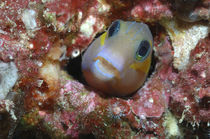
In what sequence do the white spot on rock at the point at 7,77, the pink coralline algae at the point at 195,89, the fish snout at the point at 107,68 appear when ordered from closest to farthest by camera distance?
the white spot on rock at the point at 7,77, the fish snout at the point at 107,68, the pink coralline algae at the point at 195,89

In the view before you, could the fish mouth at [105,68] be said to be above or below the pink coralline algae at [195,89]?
above

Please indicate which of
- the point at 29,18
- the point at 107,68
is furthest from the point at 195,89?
the point at 29,18

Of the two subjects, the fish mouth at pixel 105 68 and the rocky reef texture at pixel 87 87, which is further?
the fish mouth at pixel 105 68

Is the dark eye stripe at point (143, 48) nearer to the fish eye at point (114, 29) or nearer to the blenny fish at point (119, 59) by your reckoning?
the blenny fish at point (119, 59)

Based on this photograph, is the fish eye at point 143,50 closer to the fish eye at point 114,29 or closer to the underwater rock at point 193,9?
the fish eye at point 114,29

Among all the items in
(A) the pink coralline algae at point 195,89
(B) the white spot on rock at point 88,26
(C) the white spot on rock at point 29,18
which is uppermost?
(C) the white spot on rock at point 29,18

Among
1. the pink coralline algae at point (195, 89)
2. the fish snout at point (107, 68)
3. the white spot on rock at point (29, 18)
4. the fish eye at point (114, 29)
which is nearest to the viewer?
the white spot on rock at point (29, 18)

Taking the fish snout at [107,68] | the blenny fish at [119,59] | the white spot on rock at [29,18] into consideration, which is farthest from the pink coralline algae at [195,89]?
the white spot on rock at [29,18]

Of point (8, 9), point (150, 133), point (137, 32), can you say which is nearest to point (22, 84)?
point (8, 9)
